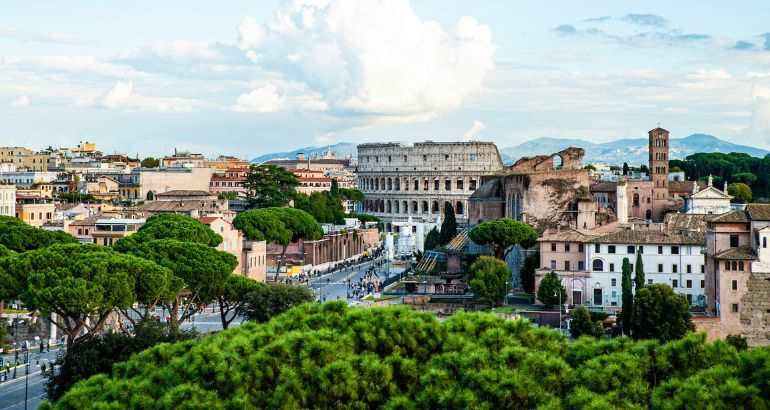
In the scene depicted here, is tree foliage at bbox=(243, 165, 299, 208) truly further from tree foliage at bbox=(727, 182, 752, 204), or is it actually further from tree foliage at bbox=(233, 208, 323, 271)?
tree foliage at bbox=(727, 182, 752, 204)

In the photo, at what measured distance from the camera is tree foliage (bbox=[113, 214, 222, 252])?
172 ft

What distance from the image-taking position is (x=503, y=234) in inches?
2357

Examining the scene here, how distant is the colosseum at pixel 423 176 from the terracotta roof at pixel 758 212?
73.7m

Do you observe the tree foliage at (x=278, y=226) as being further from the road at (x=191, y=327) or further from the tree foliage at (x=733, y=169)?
the tree foliage at (x=733, y=169)

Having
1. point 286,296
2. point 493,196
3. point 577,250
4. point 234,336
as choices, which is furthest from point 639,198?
point 234,336

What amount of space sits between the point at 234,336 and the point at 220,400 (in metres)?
2.87

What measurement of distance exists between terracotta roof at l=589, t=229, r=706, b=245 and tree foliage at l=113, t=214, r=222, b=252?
18531mm

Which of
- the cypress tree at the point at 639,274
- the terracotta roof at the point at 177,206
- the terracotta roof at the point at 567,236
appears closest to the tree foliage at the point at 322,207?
the terracotta roof at the point at 177,206

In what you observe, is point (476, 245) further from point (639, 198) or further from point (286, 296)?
point (286, 296)

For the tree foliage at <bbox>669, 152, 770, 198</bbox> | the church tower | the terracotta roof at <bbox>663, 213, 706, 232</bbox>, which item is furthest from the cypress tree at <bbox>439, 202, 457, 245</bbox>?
the tree foliage at <bbox>669, 152, 770, 198</bbox>

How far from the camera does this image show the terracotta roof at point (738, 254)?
43688 mm

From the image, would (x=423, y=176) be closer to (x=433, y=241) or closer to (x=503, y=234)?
(x=433, y=241)

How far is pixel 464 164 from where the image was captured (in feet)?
410

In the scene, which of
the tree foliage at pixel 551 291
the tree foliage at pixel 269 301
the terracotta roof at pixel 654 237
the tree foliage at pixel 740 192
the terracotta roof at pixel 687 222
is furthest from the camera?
the tree foliage at pixel 740 192
